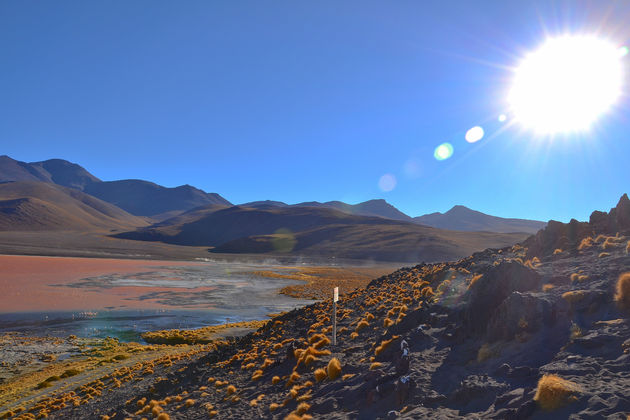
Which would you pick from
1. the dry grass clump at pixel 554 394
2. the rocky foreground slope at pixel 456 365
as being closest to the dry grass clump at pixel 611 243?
the rocky foreground slope at pixel 456 365

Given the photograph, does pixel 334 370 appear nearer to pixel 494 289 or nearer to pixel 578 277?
pixel 494 289

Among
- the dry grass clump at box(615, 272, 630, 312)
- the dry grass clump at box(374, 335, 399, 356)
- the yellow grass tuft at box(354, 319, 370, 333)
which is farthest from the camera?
the yellow grass tuft at box(354, 319, 370, 333)

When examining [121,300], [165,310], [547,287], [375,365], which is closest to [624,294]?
[547,287]

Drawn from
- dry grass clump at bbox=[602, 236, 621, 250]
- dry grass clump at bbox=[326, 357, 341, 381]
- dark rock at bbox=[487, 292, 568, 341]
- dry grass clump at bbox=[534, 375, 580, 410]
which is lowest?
dry grass clump at bbox=[326, 357, 341, 381]

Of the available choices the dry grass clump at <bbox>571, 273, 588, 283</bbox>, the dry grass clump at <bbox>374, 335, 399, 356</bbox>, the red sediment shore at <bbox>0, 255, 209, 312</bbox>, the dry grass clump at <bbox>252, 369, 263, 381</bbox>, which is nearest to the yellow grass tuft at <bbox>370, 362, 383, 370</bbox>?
the dry grass clump at <bbox>374, 335, 399, 356</bbox>

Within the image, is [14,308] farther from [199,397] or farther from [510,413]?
[510,413]

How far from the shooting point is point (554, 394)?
21.0ft

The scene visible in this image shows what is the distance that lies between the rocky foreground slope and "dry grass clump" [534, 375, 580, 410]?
0.8 inches

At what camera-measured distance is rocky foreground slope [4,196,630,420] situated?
730 centimetres

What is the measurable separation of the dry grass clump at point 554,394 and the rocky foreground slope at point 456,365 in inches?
0.8

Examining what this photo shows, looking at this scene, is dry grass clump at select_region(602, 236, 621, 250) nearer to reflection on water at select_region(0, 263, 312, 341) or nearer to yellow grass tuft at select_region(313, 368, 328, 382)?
yellow grass tuft at select_region(313, 368, 328, 382)

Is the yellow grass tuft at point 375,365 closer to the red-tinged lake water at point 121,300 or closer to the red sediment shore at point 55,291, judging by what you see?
the red-tinged lake water at point 121,300

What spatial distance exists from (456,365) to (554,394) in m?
3.80

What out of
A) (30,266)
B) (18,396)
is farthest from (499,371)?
(30,266)
